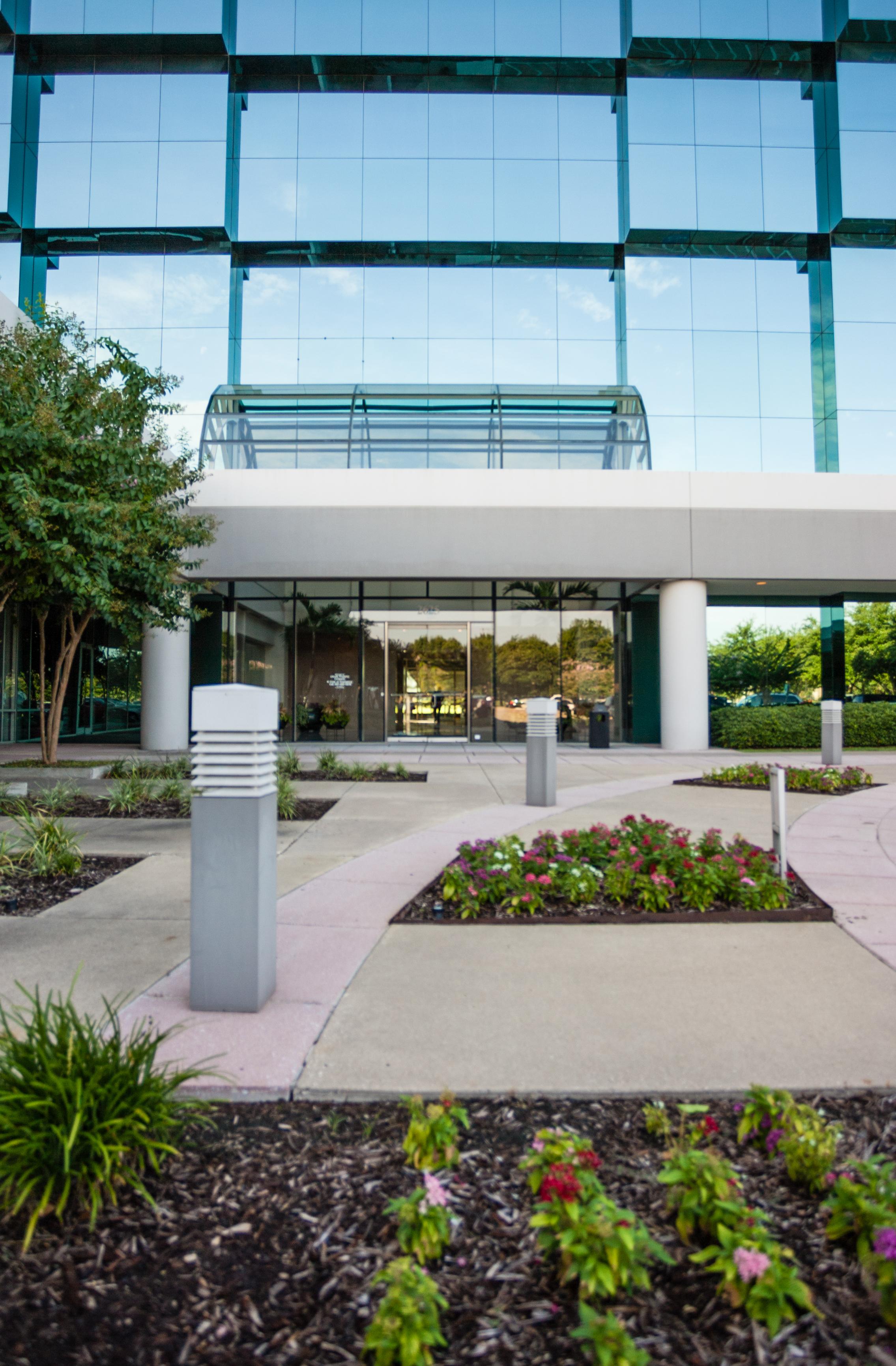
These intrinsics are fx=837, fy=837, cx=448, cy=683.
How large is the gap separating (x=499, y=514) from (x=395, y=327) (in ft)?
33.3

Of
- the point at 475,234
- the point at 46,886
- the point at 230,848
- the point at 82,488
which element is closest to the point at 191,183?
the point at 475,234

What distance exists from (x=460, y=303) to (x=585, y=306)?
12.8 ft

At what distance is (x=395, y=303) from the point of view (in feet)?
86.3

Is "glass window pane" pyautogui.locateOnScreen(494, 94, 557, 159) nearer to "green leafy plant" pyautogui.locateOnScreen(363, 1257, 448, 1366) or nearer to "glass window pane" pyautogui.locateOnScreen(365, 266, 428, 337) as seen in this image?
"glass window pane" pyautogui.locateOnScreen(365, 266, 428, 337)

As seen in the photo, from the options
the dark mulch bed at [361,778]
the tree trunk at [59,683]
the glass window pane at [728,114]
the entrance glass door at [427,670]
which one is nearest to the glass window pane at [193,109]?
the glass window pane at [728,114]

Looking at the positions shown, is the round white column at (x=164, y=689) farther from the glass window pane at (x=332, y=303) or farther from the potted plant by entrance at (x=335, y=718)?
the glass window pane at (x=332, y=303)

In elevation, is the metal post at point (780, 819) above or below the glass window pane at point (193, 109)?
below

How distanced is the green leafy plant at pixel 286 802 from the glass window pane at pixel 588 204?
2214 centimetres

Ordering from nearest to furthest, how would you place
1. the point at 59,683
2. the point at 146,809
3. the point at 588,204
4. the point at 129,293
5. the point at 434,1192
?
the point at 434,1192 < the point at 146,809 < the point at 59,683 < the point at 129,293 < the point at 588,204

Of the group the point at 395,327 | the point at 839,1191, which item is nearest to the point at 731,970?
the point at 839,1191

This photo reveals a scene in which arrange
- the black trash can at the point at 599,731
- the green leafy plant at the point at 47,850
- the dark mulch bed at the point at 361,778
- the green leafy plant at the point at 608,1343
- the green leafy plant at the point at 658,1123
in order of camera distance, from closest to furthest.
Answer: the green leafy plant at the point at 608,1343 < the green leafy plant at the point at 658,1123 < the green leafy plant at the point at 47,850 < the dark mulch bed at the point at 361,778 < the black trash can at the point at 599,731

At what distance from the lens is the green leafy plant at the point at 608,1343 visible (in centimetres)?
169

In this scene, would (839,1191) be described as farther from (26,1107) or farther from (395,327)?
(395,327)

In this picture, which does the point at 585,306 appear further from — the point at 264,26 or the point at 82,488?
the point at 82,488
